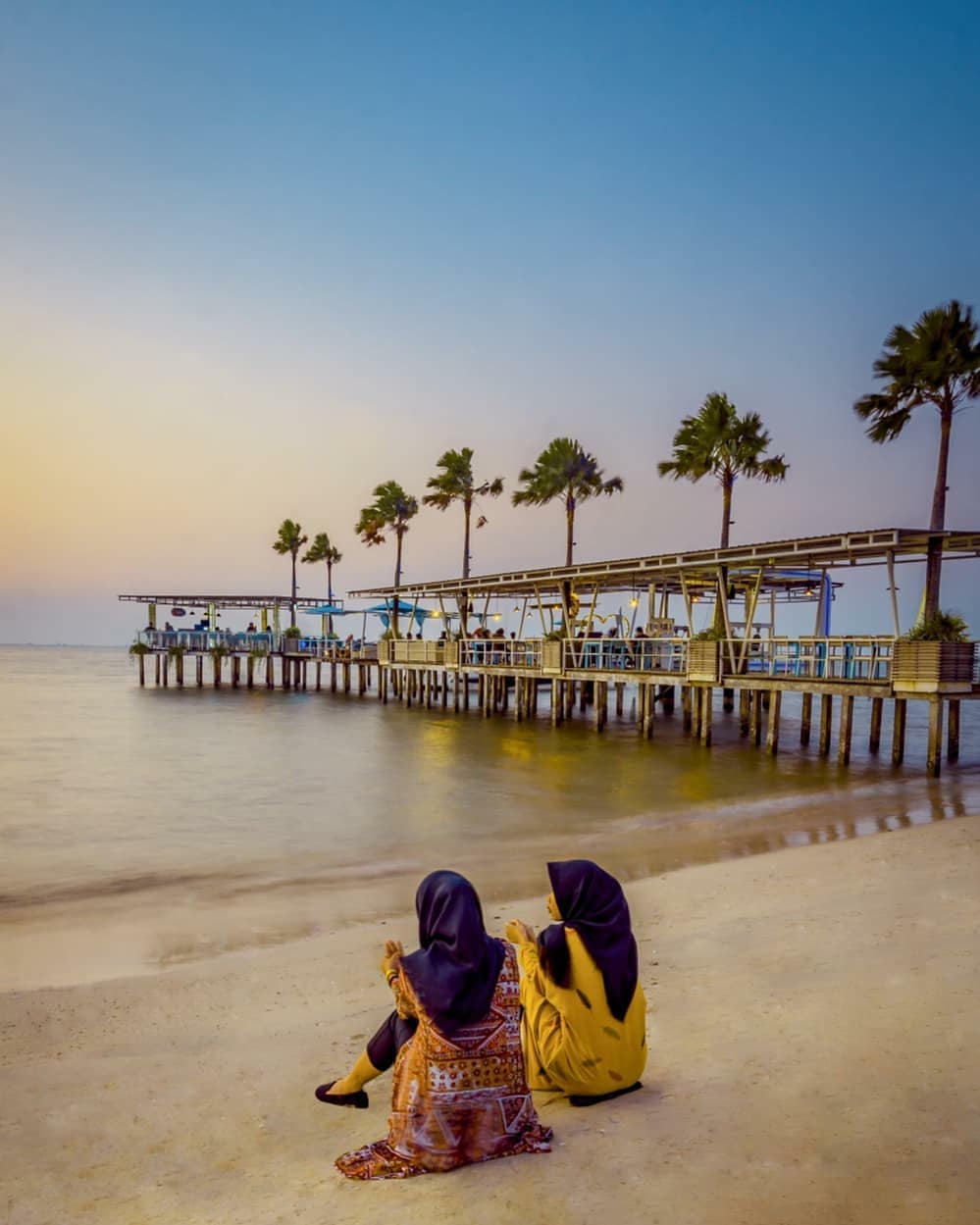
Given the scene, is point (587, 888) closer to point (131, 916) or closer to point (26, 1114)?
point (26, 1114)

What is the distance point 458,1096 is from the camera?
3082 mm

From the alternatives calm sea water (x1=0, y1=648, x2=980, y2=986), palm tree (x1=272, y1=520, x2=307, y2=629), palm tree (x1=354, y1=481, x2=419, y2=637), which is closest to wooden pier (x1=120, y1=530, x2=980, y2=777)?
calm sea water (x1=0, y1=648, x2=980, y2=986)

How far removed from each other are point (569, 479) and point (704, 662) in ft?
67.3

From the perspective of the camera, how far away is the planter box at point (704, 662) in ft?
68.7

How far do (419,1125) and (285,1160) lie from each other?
0.85m

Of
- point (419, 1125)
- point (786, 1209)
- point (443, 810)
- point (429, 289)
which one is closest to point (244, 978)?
point (419, 1125)

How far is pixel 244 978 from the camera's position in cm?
646

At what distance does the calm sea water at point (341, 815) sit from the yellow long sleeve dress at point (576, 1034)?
15.7ft

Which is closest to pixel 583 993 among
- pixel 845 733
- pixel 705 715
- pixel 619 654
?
pixel 845 733

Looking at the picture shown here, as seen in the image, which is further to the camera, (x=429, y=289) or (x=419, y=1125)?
(x=429, y=289)

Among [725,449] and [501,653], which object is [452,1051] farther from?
[725,449]

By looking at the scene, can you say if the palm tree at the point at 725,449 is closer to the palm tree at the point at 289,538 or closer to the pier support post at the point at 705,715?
the pier support post at the point at 705,715

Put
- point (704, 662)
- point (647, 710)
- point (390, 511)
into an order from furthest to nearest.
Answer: point (390, 511) < point (647, 710) < point (704, 662)

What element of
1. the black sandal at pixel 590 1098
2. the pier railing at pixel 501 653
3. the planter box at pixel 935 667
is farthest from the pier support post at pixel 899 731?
the black sandal at pixel 590 1098
